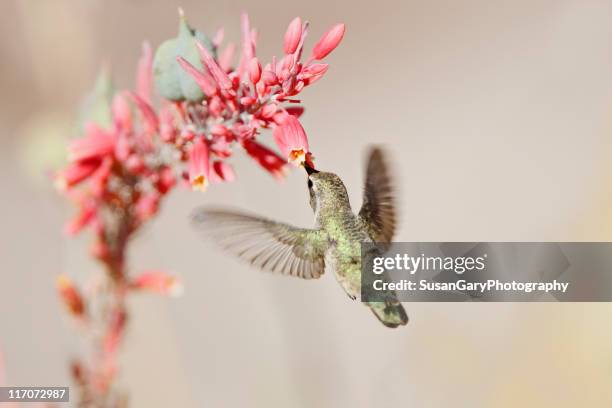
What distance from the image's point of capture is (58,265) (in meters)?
2.73

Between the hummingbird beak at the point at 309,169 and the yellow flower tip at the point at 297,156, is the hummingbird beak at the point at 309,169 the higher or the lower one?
the higher one

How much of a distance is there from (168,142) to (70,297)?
0.35 meters

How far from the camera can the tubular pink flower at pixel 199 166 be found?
3.03 feet

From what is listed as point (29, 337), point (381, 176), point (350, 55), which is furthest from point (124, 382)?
point (350, 55)

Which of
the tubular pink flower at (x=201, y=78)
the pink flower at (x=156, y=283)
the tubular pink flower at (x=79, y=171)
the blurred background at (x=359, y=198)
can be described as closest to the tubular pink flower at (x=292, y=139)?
the tubular pink flower at (x=201, y=78)

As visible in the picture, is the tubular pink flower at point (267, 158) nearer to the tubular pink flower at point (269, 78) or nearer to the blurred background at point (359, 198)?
the tubular pink flower at point (269, 78)

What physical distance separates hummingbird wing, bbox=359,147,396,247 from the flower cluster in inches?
3.8

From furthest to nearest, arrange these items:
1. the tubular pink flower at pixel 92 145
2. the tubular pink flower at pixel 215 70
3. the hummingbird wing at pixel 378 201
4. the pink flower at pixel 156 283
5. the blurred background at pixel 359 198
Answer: the blurred background at pixel 359 198
the pink flower at pixel 156 283
the tubular pink flower at pixel 92 145
the hummingbird wing at pixel 378 201
the tubular pink flower at pixel 215 70

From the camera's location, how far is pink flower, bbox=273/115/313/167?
2.77ft

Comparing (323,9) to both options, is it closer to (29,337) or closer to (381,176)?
(29,337)

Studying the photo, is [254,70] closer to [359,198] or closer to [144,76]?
[144,76]

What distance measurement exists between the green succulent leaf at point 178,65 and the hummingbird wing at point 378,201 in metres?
0.27

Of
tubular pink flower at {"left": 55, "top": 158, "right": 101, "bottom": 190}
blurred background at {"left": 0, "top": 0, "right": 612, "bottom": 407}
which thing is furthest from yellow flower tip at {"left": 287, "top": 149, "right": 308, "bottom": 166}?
blurred background at {"left": 0, "top": 0, "right": 612, "bottom": 407}

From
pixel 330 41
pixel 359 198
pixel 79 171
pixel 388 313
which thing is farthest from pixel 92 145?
pixel 359 198
